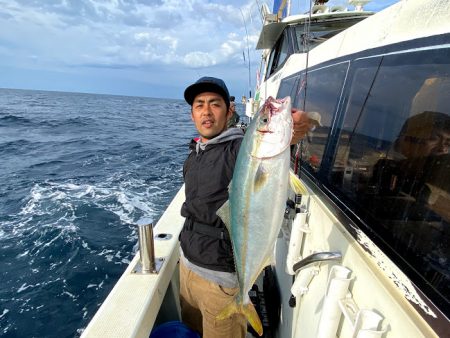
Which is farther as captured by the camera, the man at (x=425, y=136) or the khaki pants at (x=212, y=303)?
the khaki pants at (x=212, y=303)

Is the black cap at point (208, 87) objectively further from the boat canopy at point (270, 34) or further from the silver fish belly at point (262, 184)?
the boat canopy at point (270, 34)

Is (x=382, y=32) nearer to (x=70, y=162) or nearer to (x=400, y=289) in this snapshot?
(x=400, y=289)

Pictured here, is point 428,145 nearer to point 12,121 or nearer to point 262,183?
point 262,183

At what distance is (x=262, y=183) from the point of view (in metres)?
1.45

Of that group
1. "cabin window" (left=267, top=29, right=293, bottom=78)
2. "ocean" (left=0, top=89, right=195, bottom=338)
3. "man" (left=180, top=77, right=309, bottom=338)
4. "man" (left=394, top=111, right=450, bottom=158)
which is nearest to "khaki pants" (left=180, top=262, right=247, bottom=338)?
"man" (left=180, top=77, right=309, bottom=338)

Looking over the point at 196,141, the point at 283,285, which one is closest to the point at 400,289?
the point at 196,141

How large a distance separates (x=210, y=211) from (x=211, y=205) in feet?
0.14

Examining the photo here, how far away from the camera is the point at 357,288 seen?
4.70 ft

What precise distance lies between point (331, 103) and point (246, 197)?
1.19m

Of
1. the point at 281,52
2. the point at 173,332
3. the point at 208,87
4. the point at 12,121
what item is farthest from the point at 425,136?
the point at 12,121

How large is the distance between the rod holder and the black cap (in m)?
1.07

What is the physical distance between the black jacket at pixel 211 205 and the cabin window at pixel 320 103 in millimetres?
603

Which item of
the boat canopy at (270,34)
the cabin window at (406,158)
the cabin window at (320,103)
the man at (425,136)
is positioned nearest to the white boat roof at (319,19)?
the boat canopy at (270,34)

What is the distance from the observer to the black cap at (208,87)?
2303mm
